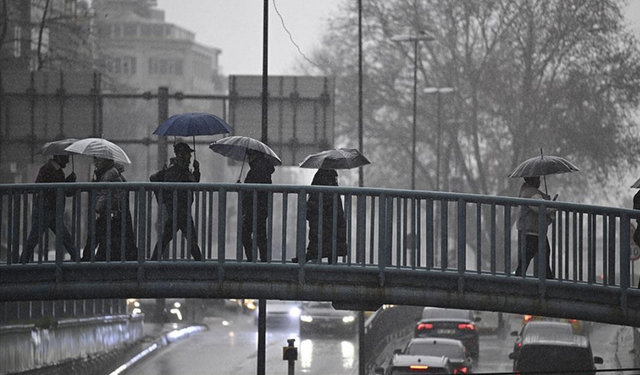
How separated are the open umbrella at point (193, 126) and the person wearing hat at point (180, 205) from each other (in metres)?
1.06

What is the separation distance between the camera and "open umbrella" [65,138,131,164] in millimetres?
18500

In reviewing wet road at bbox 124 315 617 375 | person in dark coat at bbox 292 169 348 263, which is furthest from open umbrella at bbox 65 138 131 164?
wet road at bbox 124 315 617 375

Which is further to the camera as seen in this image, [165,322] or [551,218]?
[165,322]

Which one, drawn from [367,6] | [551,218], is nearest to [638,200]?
[551,218]

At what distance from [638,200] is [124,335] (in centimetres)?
3496

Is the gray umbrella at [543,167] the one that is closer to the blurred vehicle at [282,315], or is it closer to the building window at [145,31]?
the blurred vehicle at [282,315]

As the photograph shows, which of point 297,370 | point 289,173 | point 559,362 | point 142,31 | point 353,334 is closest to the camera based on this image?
point 559,362

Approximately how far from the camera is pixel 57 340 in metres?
37.1

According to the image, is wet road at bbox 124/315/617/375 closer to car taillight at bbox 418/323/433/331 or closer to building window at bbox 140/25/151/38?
car taillight at bbox 418/323/433/331

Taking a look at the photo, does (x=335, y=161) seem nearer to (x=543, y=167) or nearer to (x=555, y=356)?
(x=543, y=167)

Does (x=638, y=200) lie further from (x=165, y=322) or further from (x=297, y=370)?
(x=165, y=322)

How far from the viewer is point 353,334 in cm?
5647

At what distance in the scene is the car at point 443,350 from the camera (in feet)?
112

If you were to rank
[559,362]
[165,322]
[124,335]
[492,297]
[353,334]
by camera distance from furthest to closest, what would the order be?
[165,322] → [353,334] → [124,335] → [559,362] → [492,297]
